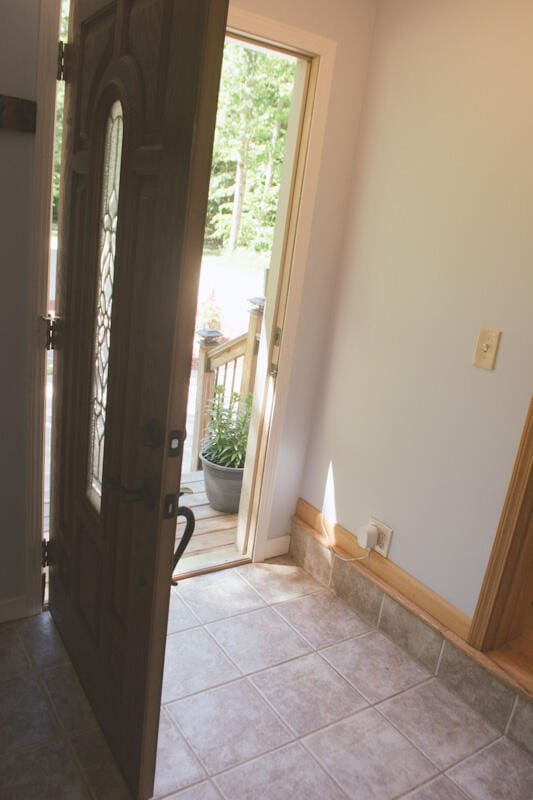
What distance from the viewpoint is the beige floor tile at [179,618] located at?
2.35 m

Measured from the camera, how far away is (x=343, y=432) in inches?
104

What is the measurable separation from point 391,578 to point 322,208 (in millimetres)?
1525

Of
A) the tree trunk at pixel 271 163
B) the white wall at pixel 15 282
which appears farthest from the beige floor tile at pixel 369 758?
the tree trunk at pixel 271 163

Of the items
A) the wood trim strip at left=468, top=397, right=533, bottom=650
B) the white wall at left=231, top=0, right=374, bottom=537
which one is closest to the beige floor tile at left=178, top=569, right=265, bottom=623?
the white wall at left=231, top=0, right=374, bottom=537

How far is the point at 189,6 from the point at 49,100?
0.87 meters

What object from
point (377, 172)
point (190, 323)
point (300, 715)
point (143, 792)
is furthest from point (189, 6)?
point (300, 715)

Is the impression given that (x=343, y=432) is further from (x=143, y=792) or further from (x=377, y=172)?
(x=143, y=792)

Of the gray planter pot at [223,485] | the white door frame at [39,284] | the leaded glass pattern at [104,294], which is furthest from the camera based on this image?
the gray planter pot at [223,485]

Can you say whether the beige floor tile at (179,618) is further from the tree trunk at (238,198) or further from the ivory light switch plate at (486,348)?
the tree trunk at (238,198)

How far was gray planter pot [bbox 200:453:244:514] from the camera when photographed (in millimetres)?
3328

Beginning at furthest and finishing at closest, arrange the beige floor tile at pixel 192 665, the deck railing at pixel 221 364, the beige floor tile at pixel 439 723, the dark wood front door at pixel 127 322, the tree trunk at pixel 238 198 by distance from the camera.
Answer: the tree trunk at pixel 238 198, the deck railing at pixel 221 364, the beige floor tile at pixel 192 665, the beige floor tile at pixel 439 723, the dark wood front door at pixel 127 322

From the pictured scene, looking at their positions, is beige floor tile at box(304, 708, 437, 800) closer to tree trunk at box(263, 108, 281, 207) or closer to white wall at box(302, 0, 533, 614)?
white wall at box(302, 0, 533, 614)

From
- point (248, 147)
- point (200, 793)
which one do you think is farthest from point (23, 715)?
point (248, 147)

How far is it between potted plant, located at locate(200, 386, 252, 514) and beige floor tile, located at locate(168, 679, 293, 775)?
1.36 meters
